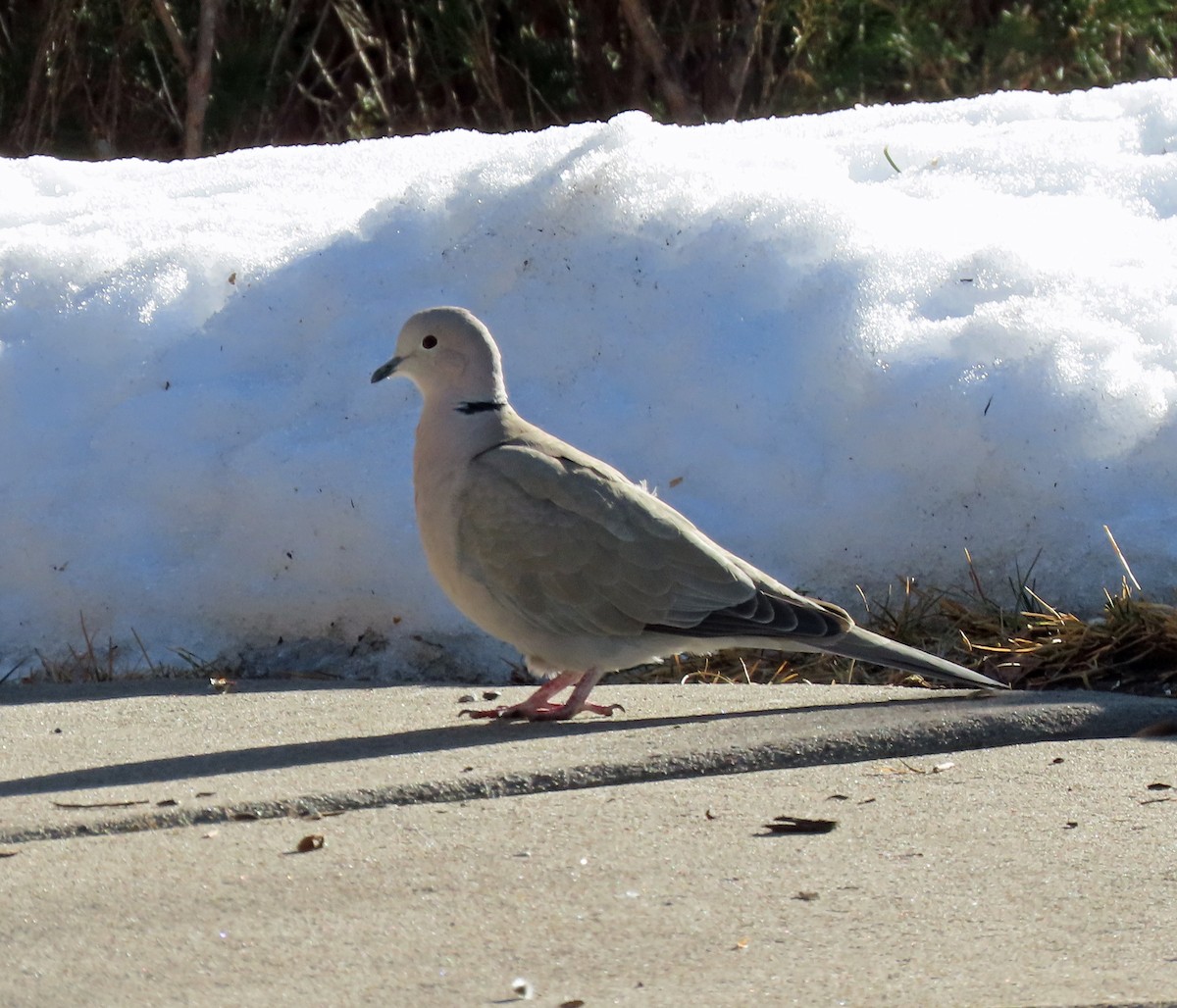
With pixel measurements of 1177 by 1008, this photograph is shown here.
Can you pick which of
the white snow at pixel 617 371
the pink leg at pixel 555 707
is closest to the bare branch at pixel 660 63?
the white snow at pixel 617 371

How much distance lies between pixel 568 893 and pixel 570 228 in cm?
319

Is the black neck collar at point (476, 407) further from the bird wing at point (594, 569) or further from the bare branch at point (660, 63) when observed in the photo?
the bare branch at point (660, 63)

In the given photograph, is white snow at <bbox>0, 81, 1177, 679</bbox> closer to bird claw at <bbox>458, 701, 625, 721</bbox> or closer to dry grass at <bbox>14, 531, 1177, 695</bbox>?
dry grass at <bbox>14, 531, 1177, 695</bbox>

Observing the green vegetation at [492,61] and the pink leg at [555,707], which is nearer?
the pink leg at [555,707]

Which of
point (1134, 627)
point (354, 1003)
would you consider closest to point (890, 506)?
point (1134, 627)

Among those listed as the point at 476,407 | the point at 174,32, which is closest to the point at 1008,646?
the point at 476,407

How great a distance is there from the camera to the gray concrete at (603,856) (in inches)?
78.4

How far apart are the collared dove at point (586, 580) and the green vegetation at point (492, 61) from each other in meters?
4.74

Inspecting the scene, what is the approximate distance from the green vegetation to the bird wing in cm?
476

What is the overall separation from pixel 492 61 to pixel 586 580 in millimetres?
5192

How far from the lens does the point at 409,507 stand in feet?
14.6

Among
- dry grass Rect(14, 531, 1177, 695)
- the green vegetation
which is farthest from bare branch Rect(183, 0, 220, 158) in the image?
dry grass Rect(14, 531, 1177, 695)

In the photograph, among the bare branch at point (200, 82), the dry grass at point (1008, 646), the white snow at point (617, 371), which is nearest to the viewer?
the dry grass at point (1008, 646)

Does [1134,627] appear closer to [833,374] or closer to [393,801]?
[833,374]
